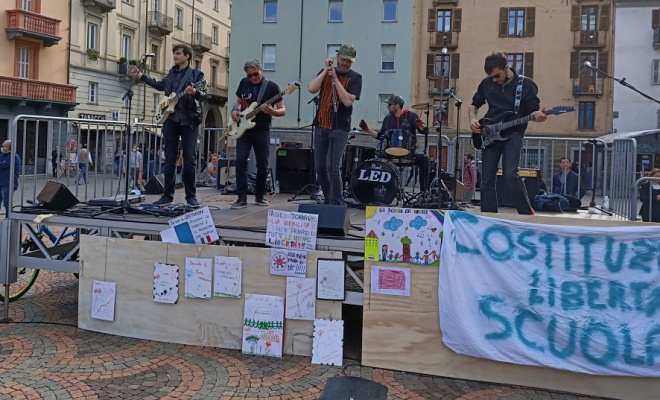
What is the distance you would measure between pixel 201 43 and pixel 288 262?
4164cm

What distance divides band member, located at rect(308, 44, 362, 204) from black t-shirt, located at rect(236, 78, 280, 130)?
723 mm

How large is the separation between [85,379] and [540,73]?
109 ft

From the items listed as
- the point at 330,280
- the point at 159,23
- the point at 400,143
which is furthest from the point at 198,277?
the point at 159,23

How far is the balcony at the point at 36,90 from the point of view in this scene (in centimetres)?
2764

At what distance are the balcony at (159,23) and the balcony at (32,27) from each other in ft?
25.7

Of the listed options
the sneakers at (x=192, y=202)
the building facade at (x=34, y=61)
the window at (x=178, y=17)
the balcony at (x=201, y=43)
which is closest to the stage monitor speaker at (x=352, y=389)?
the sneakers at (x=192, y=202)

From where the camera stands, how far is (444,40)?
33.7 m

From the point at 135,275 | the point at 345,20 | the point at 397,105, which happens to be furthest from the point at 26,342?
the point at 345,20

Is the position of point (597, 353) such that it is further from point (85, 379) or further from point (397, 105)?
point (397, 105)

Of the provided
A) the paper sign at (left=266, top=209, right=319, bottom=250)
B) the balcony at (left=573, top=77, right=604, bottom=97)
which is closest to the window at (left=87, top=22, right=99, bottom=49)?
the balcony at (left=573, top=77, right=604, bottom=97)

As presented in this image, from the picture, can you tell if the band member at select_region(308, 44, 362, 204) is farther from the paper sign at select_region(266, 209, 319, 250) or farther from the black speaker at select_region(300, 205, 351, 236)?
the paper sign at select_region(266, 209, 319, 250)

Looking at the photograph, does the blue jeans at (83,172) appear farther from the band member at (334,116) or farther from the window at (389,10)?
the window at (389,10)

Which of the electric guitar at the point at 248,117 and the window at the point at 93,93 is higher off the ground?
the window at the point at 93,93

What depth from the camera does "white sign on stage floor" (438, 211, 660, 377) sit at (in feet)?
13.4
